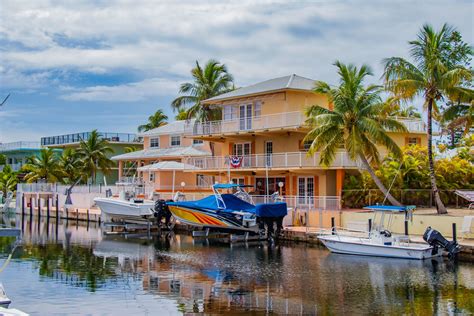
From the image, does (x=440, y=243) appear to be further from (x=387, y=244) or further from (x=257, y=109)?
(x=257, y=109)

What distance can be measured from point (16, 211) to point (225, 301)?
53051mm

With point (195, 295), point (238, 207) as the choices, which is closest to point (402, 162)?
point (238, 207)

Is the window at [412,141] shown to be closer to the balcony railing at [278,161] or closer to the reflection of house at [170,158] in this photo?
the balcony railing at [278,161]

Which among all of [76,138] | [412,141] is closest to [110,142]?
[76,138]

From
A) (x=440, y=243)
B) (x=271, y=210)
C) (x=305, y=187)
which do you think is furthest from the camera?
(x=305, y=187)

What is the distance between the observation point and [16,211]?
66750 mm

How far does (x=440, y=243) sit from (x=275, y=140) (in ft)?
62.6

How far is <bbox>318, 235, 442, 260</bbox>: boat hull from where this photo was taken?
2714cm

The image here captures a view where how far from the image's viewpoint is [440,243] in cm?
2717

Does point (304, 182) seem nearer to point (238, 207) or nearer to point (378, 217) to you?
point (238, 207)

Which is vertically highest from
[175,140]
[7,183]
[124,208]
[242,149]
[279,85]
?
[279,85]

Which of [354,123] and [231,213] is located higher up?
[354,123]

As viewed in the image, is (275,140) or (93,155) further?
(93,155)

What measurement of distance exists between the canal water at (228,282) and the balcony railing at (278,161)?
26.0ft
